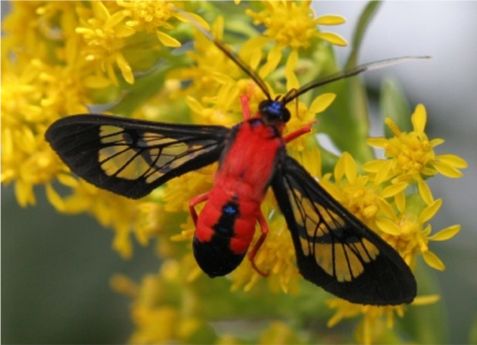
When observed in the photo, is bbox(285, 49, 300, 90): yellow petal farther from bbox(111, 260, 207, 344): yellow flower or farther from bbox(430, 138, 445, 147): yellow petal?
bbox(111, 260, 207, 344): yellow flower

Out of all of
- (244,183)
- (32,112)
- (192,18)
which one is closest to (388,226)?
(244,183)

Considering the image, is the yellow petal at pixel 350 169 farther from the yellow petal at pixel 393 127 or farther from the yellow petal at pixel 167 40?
the yellow petal at pixel 167 40

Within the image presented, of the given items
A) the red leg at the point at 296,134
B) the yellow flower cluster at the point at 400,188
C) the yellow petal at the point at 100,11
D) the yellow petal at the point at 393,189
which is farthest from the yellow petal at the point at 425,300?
the yellow petal at the point at 100,11

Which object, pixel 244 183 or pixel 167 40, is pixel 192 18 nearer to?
pixel 167 40

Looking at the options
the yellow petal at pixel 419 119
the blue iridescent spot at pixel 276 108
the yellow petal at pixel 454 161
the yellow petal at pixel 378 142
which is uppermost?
the yellow petal at pixel 419 119

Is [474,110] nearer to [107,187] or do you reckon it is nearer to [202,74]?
[202,74]

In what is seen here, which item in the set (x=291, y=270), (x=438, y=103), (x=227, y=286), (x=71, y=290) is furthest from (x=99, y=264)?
(x=291, y=270)
